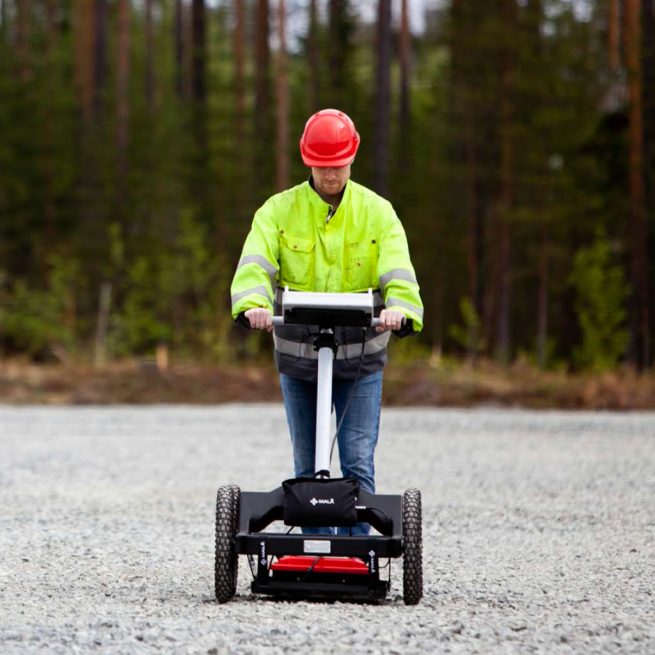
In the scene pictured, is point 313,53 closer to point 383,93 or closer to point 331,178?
point 383,93

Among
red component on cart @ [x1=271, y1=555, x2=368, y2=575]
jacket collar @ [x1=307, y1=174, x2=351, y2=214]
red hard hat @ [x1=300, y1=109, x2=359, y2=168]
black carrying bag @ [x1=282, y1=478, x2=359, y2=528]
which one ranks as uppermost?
red hard hat @ [x1=300, y1=109, x2=359, y2=168]

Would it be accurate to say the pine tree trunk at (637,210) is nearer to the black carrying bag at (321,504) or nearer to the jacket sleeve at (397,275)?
the jacket sleeve at (397,275)

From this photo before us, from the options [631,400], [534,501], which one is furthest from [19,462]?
[631,400]

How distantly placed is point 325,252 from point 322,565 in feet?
4.23

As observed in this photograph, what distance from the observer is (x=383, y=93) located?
26.0 m

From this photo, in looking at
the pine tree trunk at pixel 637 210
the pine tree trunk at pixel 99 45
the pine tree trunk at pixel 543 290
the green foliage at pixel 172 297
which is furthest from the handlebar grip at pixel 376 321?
the pine tree trunk at pixel 99 45

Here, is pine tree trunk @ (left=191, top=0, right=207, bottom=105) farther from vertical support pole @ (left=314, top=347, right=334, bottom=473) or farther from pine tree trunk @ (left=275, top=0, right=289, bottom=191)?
vertical support pole @ (left=314, top=347, right=334, bottom=473)

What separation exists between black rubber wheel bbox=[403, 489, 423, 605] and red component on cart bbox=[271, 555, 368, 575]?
185 mm

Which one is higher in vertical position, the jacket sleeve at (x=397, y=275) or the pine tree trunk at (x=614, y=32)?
the pine tree trunk at (x=614, y=32)

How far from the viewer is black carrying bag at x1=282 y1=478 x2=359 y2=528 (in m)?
5.39

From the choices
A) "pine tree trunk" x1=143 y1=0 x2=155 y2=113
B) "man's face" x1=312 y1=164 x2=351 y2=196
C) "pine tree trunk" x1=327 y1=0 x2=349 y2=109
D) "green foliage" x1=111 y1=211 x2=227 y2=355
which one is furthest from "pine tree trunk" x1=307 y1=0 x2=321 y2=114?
"man's face" x1=312 y1=164 x2=351 y2=196

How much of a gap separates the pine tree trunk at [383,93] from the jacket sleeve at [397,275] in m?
20.1

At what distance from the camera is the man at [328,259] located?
5.53 meters

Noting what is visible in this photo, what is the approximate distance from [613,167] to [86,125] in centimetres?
1264
